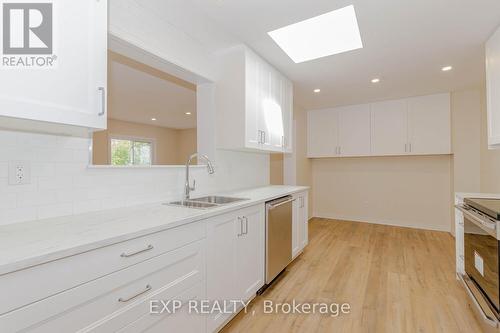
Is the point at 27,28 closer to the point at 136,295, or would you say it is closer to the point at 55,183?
the point at 55,183

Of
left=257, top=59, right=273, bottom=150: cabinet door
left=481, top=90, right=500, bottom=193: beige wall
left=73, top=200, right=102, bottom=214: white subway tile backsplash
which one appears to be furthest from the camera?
left=481, top=90, right=500, bottom=193: beige wall

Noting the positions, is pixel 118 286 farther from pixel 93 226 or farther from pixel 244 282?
pixel 244 282

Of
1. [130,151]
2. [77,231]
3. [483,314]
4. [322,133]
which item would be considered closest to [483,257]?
[483,314]

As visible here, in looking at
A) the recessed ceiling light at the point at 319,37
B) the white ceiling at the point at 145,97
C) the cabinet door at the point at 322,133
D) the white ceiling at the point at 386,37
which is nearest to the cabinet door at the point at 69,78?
the white ceiling at the point at 386,37

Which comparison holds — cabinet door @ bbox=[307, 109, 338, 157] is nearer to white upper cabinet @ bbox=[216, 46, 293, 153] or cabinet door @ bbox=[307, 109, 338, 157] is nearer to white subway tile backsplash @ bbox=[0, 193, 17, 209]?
white upper cabinet @ bbox=[216, 46, 293, 153]

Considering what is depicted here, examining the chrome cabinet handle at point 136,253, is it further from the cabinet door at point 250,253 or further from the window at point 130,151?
the window at point 130,151

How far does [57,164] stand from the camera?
52.2 inches

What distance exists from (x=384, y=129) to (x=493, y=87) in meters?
2.39

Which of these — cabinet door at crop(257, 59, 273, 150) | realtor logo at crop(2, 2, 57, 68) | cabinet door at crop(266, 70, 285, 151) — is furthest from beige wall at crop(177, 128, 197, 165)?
realtor logo at crop(2, 2, 57, 68)

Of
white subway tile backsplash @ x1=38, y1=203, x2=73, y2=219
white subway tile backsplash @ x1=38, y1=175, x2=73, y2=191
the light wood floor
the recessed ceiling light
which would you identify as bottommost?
the light wood floor

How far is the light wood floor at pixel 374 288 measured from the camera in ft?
5.83

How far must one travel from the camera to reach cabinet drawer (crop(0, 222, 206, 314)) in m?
0.73

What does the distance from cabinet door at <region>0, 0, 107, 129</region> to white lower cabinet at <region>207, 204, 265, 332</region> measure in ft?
3.01

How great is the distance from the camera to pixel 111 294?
0.98 meters
